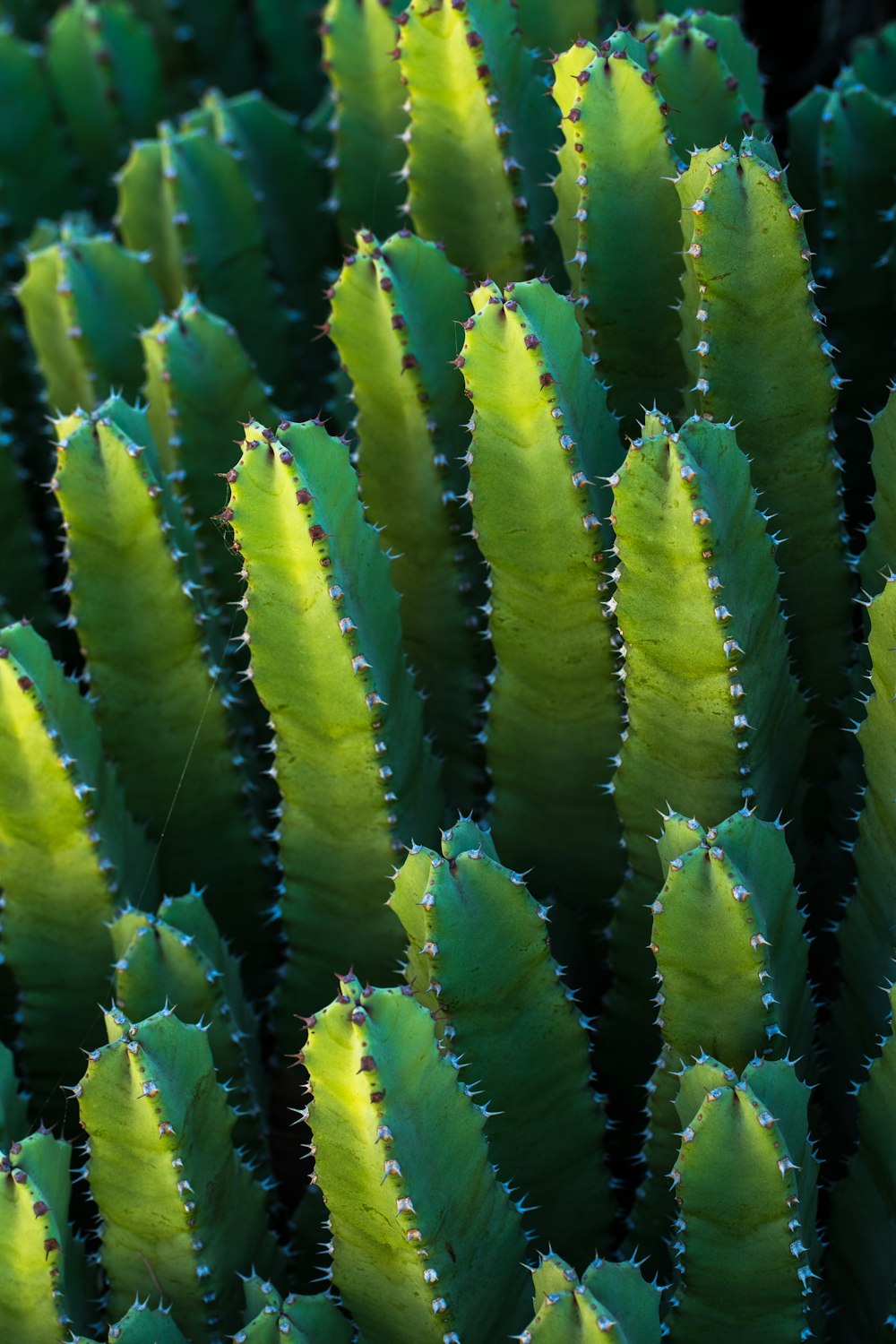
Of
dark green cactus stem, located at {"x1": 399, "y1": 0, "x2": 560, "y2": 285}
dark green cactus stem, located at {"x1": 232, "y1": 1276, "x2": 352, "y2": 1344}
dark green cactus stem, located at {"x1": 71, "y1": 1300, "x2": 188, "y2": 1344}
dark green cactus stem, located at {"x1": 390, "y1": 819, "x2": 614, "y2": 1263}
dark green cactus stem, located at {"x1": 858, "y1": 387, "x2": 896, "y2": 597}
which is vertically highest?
dark green cactus stem, located at {"x1": 399, "y1": 0, "x2": 560, "y2": 285}

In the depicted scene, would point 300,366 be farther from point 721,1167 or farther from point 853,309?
point 721,1167

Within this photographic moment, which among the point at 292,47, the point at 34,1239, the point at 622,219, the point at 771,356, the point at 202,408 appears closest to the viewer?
the point at 34,1239

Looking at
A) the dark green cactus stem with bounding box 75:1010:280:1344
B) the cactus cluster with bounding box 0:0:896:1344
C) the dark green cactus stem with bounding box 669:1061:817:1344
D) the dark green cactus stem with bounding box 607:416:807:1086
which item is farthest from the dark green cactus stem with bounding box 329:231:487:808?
the dark green cactus stem with bounding box 669:1061:817:1344

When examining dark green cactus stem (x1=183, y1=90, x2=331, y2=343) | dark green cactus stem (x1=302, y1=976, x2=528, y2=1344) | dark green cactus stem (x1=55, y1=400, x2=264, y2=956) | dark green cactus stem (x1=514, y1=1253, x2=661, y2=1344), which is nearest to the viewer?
dark green cactus stem (x1=514, y1=1253, x2=661, y2=1344)

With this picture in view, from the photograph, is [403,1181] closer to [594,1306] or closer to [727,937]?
[594,1306]

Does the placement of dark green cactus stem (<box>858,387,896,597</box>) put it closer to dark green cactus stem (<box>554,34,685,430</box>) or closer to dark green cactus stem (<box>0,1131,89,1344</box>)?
dark green cactus stem (<box>554,34,685,430</box>)

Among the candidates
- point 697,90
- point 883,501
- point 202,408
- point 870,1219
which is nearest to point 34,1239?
point 870,1219

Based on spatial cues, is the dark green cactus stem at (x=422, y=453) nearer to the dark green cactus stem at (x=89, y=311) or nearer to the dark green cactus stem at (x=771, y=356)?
the dark green cactus stem at (x=771, y=356)
